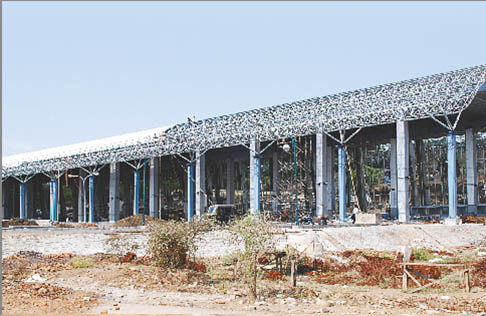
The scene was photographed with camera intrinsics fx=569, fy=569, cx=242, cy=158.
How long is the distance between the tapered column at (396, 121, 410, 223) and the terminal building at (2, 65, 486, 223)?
0.26ft

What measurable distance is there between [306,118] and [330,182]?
7613 millimetres

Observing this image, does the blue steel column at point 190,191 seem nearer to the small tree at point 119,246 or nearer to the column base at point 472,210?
the column base at point 472,210

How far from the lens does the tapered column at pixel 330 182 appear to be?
2078 inches

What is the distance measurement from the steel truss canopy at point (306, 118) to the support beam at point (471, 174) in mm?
8729

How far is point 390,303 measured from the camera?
14.4 m

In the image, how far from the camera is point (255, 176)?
174ft

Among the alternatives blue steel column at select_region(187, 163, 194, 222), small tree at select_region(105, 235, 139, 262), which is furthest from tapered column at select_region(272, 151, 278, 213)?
small tree at select_region(105, 235, 139, 262)

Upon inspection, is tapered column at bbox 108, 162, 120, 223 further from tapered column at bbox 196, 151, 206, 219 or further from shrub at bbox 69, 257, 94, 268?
shrub at bbox 69, 257, 94, 268

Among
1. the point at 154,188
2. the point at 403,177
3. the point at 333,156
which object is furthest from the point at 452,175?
the point at 154,188

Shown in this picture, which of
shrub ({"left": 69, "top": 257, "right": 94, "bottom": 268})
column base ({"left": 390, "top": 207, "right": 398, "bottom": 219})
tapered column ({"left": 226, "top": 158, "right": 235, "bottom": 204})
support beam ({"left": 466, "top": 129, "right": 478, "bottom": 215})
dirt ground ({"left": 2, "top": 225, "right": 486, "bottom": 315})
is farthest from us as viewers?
tapered column ({"left": 226, "top": 158, "right": 235, "bottom": 204})

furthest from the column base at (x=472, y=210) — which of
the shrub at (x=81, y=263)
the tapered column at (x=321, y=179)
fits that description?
the shrub at (x=81, y=263)

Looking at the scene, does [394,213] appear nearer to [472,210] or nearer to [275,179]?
[472,210]

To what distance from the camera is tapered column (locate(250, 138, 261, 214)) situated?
52.1 metres

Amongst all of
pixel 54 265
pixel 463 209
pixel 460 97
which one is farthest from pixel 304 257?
pixel 463 209
